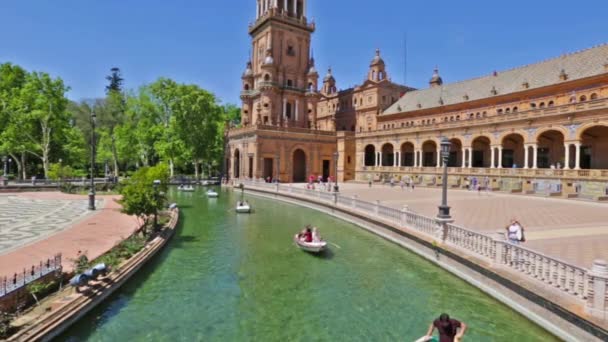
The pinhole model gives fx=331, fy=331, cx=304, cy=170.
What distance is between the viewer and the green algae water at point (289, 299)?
7852 mm

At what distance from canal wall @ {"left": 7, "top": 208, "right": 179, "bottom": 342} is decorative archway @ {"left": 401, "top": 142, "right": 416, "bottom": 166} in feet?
146

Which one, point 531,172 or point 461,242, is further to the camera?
point 531,172

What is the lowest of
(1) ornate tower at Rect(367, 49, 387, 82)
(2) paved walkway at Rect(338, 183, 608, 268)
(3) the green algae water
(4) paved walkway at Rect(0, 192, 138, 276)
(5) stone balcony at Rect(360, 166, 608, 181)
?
(3) the green algae water

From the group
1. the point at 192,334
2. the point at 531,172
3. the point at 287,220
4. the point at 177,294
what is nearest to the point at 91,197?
the point at 287,220

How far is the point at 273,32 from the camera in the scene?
179 feet

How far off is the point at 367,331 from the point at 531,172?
104ft

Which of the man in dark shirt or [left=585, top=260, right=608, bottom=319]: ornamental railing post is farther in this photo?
[left=585, top=260, right=608, bottom=319]: ornamental railing post

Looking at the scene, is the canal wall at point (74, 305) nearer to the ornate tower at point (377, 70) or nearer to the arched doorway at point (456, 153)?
the arched doorway at point (456, 153)

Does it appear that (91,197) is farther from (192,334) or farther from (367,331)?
(367,331)

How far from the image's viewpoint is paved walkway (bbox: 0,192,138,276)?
10.9 metres

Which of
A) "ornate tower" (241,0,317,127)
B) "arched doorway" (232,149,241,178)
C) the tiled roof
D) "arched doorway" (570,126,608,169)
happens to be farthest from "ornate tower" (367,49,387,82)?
"arched doorway" (570,126,608,169)

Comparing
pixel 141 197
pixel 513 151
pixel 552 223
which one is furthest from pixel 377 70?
pixel 141 197

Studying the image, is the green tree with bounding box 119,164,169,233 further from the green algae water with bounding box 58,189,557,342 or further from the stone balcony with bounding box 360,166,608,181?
the stone balcony with bounding box 360,166,608,181

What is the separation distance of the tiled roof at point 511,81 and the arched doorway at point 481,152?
5.88 meters
